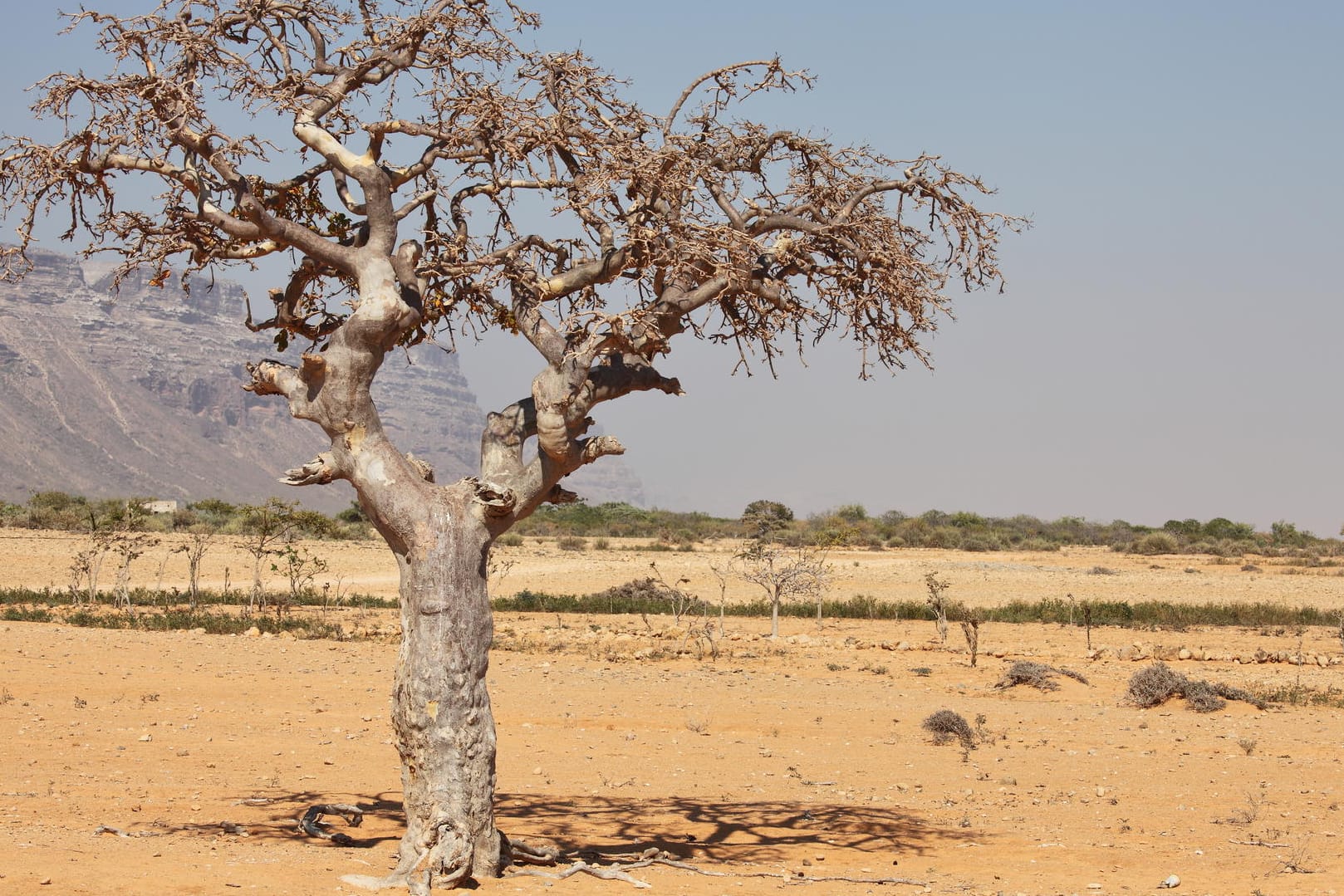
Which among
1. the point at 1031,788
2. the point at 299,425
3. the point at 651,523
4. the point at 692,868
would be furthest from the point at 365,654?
the point at 299,425

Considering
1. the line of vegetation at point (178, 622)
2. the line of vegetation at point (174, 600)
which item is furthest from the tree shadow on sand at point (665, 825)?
the line of vegetation at point (174, 600)

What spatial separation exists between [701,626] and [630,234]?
16.9 meters

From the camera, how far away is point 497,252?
28.3ft

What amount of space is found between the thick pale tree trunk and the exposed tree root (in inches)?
63.6

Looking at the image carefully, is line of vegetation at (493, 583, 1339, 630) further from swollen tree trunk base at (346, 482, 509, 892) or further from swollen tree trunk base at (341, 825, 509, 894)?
swollen tree trunk base at (341, 825, 509, 894)

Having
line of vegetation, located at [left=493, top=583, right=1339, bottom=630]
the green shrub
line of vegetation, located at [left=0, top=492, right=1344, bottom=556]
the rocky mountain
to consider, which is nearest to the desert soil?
line of vegetation, located at [left=493, top=583, right=1339, bottom=630]

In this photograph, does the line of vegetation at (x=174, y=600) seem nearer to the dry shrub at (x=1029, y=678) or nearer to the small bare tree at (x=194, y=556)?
the small bare tree at (x=194, y=556)

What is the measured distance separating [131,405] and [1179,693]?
125 m

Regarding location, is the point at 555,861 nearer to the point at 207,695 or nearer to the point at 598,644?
the point at 207,695

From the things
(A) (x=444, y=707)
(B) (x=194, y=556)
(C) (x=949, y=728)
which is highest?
(A) (x=444, y=707)

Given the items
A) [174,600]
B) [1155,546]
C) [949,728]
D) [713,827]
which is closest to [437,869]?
[713,827]

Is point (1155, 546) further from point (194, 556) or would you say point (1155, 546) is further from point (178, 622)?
point (178, 622)

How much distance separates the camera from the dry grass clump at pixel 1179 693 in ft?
56.6

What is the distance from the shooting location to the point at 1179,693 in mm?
17594
